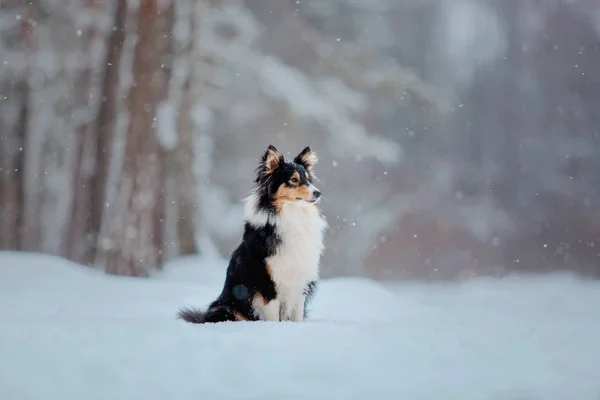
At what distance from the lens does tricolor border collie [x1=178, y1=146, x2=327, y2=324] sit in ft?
17.5

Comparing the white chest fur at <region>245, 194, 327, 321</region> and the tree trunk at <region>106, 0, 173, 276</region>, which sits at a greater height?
the tree trunk at <region>106, 0, 173, 276</region>

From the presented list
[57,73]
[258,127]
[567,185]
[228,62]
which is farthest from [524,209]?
[57,73]

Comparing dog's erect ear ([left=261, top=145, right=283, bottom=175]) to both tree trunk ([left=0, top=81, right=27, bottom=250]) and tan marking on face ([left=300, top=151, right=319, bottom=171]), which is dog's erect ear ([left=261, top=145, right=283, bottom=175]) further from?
tree trunk ([left=0, top=81, right=27, bottom=250])

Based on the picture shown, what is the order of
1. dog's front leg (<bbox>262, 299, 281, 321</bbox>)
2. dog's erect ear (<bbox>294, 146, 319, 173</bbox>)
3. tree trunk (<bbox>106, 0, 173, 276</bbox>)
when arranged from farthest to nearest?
tree trunk (<bbox>106, 0, 173, 276</bbox>) → dog's erect ear (<bbox>294, 146, 319, 173</bbox>) → dog's front leg (<bbox>262, 299, 281, 321</bbox>)

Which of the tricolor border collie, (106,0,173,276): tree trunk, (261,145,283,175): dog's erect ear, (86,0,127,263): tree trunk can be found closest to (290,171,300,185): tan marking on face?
the tricolor border collie

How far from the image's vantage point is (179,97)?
9.65m

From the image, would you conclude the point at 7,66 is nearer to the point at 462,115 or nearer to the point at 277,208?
the point at 277,208

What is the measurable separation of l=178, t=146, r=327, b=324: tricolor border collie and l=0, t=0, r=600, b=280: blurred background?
3648 mm

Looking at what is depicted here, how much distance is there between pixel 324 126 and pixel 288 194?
298 inches

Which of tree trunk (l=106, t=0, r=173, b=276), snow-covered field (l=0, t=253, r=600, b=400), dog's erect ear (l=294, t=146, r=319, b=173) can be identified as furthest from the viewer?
tree trunk (l=106, t=0, r=173, b=276)

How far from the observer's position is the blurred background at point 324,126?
918cm

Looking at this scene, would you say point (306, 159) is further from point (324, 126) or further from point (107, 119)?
point (324, 126)

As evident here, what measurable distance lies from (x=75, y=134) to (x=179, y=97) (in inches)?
87.1

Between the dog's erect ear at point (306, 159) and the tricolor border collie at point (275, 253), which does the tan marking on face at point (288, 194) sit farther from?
the dog's erect ear at point (306, 159)
